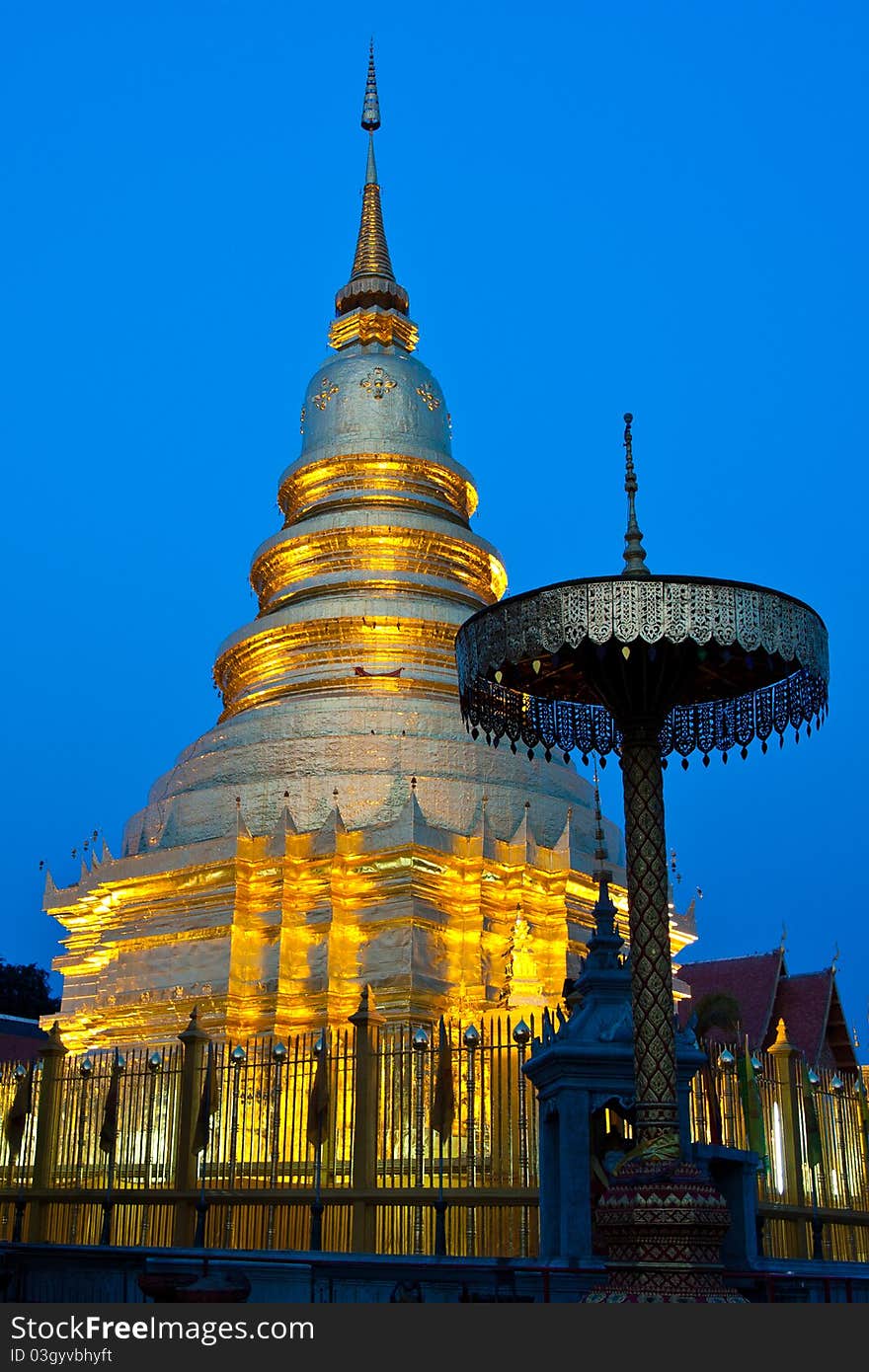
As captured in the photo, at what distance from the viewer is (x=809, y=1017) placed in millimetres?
28750

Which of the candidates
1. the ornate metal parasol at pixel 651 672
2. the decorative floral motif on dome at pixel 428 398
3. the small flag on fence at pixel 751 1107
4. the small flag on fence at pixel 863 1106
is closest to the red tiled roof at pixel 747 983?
the decorative floral motif on dome at pixel 428 398

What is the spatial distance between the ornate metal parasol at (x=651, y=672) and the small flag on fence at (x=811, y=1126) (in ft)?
15.4

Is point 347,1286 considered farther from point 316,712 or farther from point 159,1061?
point 316,712

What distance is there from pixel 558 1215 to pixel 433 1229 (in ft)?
Answer: 6.94

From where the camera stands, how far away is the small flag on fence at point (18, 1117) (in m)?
14.5

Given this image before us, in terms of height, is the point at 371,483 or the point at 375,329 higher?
the point at 375,329

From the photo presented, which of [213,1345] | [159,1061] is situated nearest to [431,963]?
[159,1061]

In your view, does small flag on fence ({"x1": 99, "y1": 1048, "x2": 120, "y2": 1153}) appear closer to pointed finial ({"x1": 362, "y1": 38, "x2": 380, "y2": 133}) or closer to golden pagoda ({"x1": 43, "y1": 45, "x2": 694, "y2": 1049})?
golden pagoda ({"x1": 43, "y1": 45, "x2": 694, "y2": 1049})

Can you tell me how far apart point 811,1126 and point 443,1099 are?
374cm

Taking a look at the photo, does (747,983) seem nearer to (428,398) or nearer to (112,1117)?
(428,398)

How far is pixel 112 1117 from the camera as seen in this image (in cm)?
1338

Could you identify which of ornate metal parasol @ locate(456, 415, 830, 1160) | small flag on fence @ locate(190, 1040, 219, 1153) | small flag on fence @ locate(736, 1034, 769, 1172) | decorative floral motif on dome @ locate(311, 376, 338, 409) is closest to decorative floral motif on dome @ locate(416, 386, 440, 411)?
decorative floral motif on dome @ locate(311, 376, 338, 409)

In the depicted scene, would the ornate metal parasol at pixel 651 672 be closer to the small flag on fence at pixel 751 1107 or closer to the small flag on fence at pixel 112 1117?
the small flag on fence at pixel 751 1107

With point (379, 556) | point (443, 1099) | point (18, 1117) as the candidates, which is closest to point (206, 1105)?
point (443, 1099)
